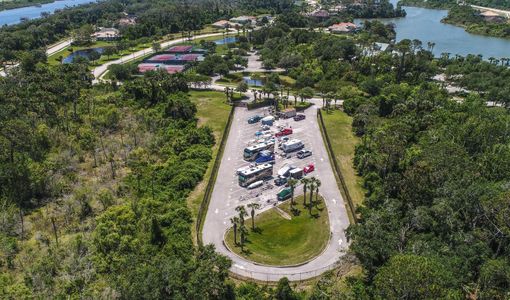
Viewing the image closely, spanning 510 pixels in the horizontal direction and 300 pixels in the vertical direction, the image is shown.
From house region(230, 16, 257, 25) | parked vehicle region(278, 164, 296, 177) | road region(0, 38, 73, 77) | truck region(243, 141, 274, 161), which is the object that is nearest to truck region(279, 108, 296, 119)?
truck region(243, 141, 274, 161)

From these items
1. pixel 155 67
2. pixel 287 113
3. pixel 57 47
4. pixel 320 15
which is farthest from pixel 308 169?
pixel 320 15

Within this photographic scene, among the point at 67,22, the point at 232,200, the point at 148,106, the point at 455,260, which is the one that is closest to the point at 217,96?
the point at 148,106

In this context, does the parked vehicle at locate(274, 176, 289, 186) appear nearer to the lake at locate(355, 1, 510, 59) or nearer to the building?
the building

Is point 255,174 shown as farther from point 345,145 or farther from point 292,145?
point 345,145

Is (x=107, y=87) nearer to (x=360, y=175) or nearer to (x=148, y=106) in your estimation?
(x=148, y=106)

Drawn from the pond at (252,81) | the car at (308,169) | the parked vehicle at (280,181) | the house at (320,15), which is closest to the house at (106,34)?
the pond at (252,81)

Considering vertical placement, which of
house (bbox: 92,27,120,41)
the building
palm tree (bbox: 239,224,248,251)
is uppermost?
house (bbox: 92,27,120,41)
